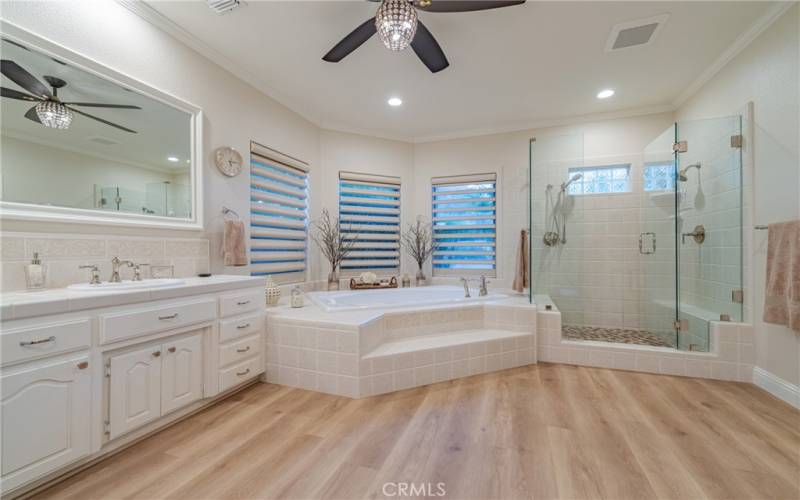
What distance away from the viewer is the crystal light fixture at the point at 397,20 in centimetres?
165

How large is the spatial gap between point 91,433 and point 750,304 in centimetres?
431

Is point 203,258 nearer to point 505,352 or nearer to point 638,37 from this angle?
point 505,352

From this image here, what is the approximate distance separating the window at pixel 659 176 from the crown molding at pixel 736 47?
721 millimetres

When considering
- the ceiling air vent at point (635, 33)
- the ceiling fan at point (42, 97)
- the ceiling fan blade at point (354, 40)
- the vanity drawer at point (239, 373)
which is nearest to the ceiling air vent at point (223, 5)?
the ceiling fan blade at point (354, 40)

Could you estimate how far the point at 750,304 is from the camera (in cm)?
239

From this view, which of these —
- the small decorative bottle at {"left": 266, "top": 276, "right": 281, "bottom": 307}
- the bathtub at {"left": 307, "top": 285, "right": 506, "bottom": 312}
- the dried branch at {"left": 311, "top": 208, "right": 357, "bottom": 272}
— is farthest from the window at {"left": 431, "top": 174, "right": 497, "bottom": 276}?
the small decorative bottle at {"left": 266, "top": 276, "right": 281, "bottom": 307}

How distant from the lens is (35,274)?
1.57 m

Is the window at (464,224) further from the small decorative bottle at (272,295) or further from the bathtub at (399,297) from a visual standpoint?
the small decorative bottle at (272,295)

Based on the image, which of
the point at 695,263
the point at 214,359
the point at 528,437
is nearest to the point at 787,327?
the point at 695,263

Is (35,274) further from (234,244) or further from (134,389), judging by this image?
(234,244)

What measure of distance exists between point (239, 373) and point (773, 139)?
4.17m

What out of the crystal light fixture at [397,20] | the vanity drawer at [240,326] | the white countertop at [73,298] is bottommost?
the vanity drawer at [240,326]

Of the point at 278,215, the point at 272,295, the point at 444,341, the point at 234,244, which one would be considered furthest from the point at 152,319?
the point at 444,341

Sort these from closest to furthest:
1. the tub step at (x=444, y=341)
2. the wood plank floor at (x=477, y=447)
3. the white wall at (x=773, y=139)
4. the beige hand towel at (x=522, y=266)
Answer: the wood plank floor at (x=477, y=447) < the white wall at (x=773, y=139) < the tub step at (x=444, y=341) < the beige hand towel at (x=522, y=266)
